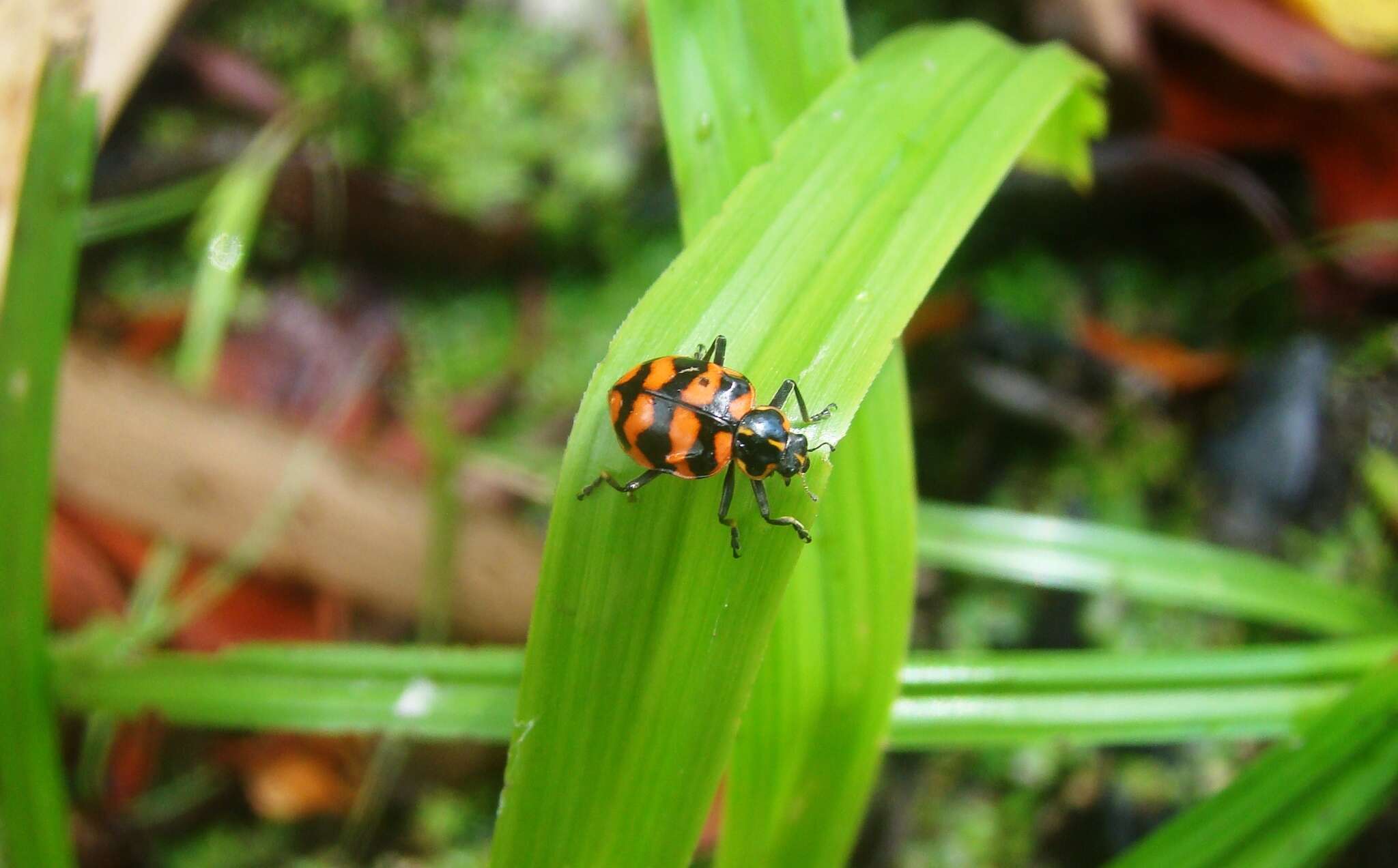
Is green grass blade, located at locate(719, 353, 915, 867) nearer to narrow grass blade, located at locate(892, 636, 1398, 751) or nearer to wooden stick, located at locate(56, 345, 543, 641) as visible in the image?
narrow grass blade, located at locate(892, 636, 1398, 751)

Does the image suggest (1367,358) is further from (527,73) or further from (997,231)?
(527,73)

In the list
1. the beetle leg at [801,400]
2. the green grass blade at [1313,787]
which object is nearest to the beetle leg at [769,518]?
the beetle leg at [801,400]

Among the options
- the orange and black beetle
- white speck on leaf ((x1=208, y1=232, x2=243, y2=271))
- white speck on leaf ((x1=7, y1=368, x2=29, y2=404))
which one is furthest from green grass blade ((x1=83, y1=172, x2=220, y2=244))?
the orange and black beetle

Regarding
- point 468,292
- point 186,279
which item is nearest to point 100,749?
point 186,279

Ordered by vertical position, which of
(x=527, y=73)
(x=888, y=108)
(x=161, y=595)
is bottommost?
(x=161, y=595)

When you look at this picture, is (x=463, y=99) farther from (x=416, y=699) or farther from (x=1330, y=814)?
(x=1330, y=814)
